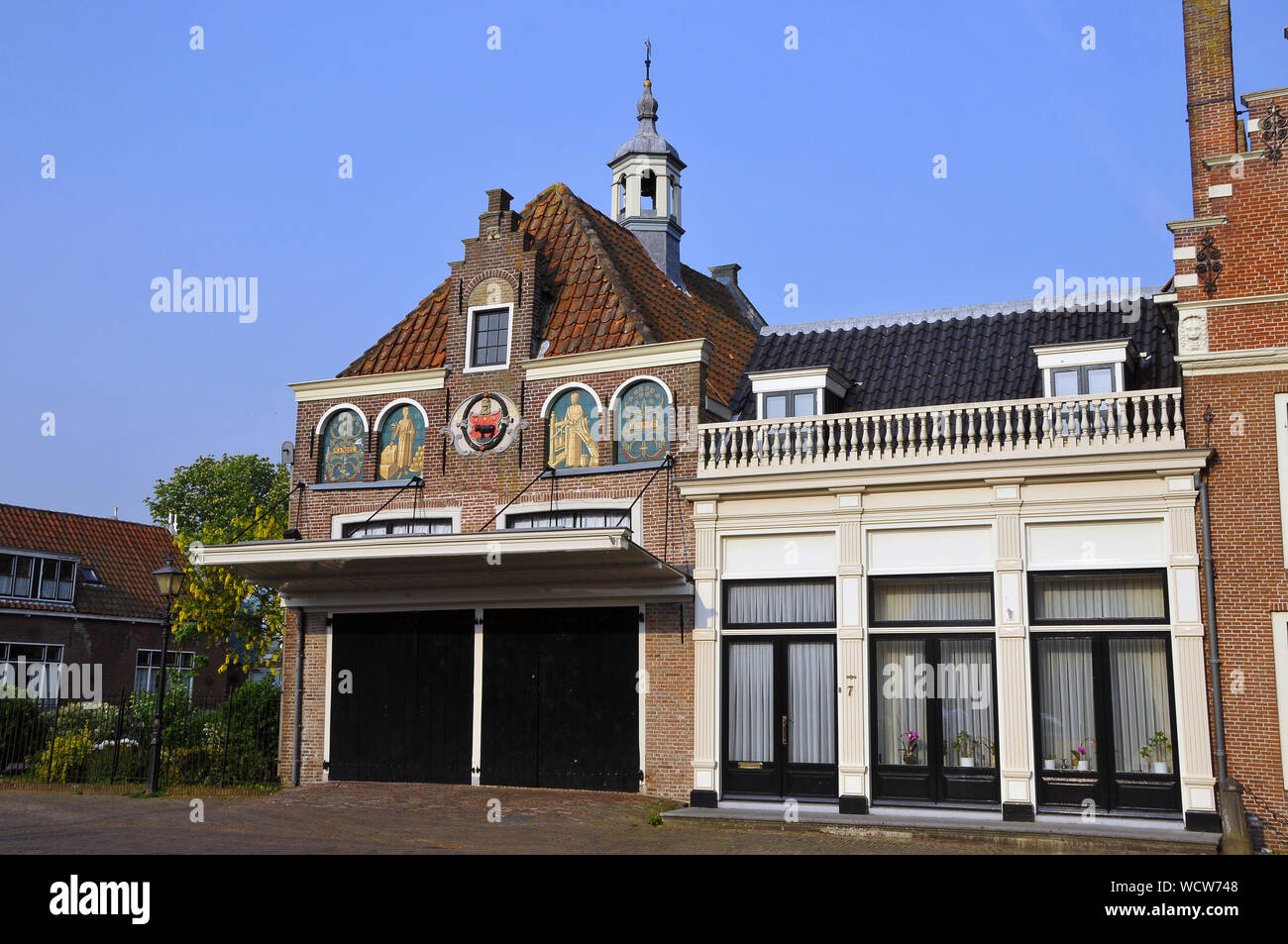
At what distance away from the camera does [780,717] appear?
60.1ft

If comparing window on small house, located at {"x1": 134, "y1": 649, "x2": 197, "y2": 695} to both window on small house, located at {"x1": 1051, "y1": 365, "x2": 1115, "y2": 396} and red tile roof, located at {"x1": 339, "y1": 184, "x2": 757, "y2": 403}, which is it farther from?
window on small house, located at {"x1": 1051, "y1": 365, "x2": 1115, "y2": 396}

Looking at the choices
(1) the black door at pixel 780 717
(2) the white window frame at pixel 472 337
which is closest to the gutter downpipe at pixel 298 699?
(2) the white window frame at pixel 472 337

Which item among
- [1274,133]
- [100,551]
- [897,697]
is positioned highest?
[1274,133]

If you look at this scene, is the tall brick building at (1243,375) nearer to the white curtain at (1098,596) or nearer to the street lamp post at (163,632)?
the white curtain at (1098,596)

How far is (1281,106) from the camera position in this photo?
17078 millimetres

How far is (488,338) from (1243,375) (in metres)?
13.3

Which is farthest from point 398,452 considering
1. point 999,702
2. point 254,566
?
point 999,702

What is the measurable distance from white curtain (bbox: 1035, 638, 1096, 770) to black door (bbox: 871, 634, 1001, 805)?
28.6 inches

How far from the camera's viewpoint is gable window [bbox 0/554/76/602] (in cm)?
3681

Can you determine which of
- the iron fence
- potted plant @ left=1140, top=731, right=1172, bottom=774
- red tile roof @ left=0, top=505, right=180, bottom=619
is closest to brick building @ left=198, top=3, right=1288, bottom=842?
potted plant @ left=1140, top=731, right=1172, bottom=774

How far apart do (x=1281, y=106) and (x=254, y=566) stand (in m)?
18.6

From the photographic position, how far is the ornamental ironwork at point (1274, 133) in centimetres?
1705

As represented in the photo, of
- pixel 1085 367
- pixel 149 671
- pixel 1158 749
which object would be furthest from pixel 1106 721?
pixel 149 671

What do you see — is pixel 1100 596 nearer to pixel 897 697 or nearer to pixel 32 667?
pixel 897 697
